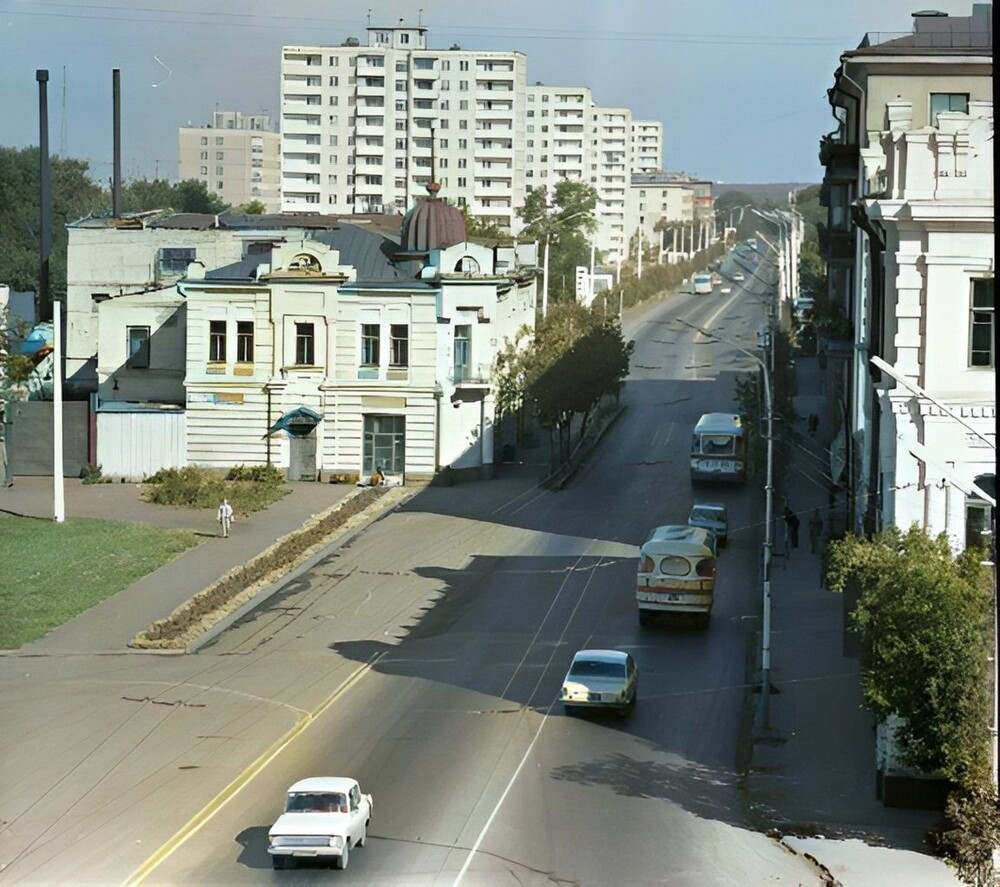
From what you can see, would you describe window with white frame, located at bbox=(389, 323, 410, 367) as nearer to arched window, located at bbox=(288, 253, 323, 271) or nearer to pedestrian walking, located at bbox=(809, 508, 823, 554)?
arched window, located at bbox=(288, 253, 323, 271)

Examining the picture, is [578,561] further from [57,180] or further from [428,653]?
[57,180]

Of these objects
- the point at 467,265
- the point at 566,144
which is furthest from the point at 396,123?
the point at 467,265

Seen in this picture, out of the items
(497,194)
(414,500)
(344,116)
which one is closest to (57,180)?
(344,116)

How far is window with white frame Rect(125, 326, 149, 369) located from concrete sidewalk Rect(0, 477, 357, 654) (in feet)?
16.7

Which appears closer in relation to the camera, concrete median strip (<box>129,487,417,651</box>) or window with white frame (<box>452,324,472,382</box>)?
concrete median strip (<box>129,487,417,651</box>)

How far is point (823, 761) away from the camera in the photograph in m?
24.9

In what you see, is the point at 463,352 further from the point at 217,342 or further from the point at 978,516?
the point at 978,516

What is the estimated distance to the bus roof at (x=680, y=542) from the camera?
33812 mm

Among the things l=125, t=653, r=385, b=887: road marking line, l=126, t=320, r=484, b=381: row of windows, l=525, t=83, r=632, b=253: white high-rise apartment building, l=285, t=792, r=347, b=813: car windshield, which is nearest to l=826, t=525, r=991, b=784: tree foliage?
l=285, t=792, r=347, b=813: car windshield

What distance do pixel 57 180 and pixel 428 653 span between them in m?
85.3

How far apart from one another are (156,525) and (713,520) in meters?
13.6

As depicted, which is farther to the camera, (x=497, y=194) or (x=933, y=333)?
(x=497, y=194)

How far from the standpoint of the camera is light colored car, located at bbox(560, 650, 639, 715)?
27.0 m

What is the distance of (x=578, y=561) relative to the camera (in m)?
40.8
